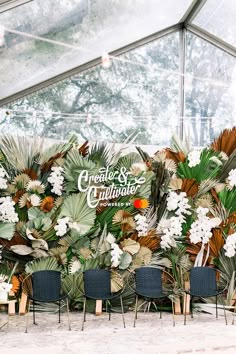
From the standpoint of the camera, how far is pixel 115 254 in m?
6.97

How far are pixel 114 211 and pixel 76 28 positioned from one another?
3.23 metres

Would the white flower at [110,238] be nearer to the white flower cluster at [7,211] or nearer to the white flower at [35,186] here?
the white flower at [35,186]

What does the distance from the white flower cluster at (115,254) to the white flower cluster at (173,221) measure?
2.26 feet

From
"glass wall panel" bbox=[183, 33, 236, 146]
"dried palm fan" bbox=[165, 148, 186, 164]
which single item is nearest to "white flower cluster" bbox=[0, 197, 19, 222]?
"dried palm fan" bbox=[165, 148, 186, 164]

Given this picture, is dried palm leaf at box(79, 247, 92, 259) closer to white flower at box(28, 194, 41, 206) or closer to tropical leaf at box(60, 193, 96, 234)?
tropical leaf at box(60, 193, 96, 234)

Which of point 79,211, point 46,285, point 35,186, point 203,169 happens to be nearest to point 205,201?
point 203,169

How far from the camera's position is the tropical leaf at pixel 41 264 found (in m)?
6.89

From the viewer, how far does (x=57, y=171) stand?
709cm

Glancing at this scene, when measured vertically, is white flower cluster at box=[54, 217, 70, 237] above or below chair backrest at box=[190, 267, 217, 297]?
above

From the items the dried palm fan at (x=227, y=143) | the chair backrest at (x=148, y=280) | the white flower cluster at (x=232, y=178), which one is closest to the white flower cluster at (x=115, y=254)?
the chair backrest at (x=148, y=280)

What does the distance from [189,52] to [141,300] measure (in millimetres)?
6046

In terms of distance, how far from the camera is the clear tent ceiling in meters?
7.18

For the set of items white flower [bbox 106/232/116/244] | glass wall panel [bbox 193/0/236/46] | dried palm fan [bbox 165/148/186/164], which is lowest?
white flower [bbox 106/232/116/244]

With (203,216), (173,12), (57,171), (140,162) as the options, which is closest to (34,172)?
(57,171)
